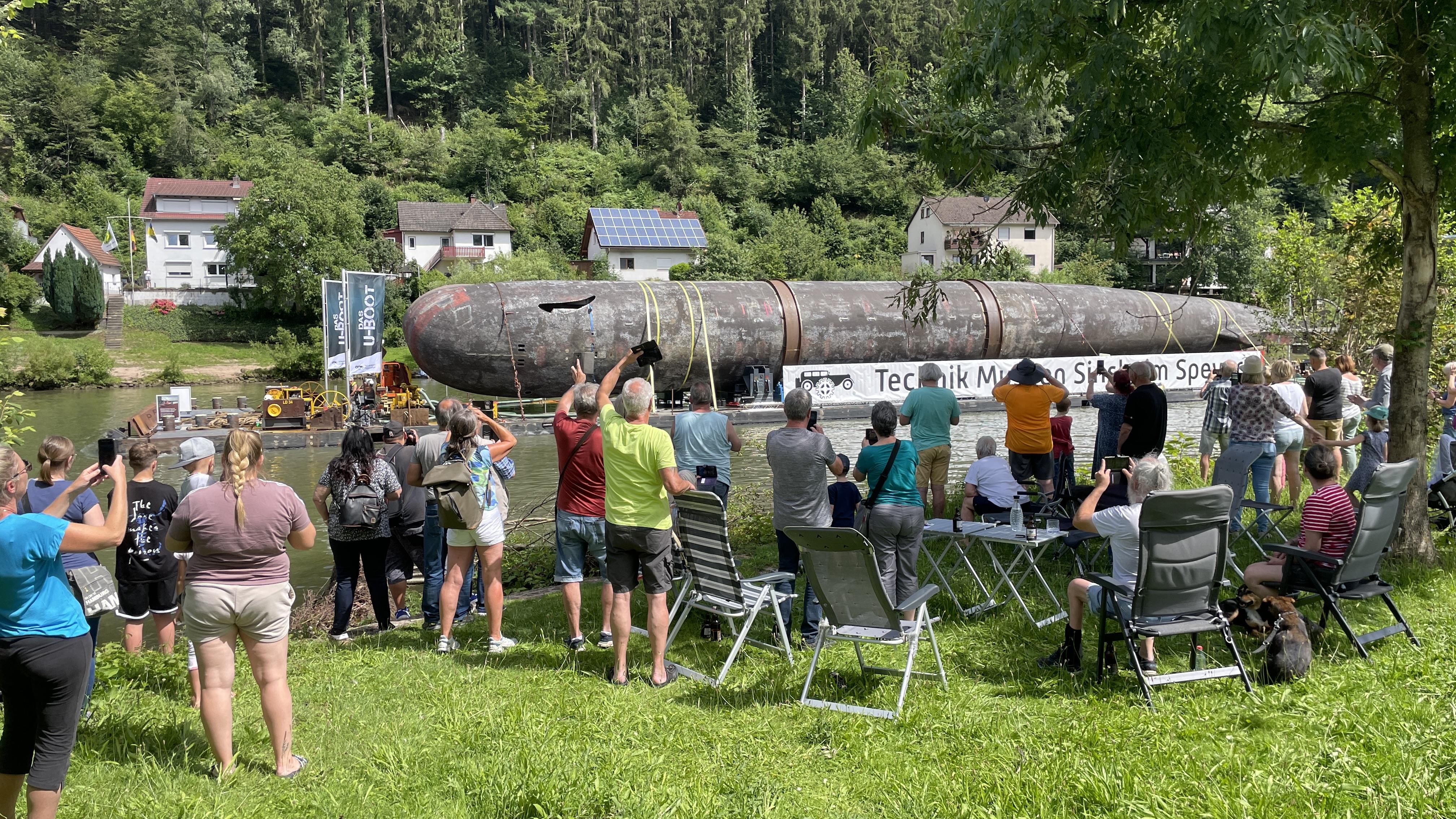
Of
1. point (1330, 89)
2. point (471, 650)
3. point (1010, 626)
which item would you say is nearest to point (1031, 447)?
point (1010, 626)

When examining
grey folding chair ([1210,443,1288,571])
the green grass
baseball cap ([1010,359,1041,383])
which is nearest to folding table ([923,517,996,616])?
the green grass

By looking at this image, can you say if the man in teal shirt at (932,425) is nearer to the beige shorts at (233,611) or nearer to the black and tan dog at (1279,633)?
the black and tan dog at (1279,633)

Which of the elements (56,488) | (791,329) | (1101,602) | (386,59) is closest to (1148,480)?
(1101,602)

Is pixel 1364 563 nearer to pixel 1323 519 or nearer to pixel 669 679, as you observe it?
pixel 1323 519

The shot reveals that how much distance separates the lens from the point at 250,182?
2302 inches

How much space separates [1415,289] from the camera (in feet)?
21.2

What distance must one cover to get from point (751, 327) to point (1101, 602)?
48.9 feet

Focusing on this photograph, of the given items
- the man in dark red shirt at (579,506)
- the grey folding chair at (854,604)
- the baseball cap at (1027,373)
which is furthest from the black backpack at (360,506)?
the baseball cap at (1027,373)

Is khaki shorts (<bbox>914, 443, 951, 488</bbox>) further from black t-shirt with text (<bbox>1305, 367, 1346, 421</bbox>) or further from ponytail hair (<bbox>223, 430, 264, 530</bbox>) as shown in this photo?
ponytail hair (<bbox>223, 430, 264, 530</bbox>)

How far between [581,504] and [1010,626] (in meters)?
2.78

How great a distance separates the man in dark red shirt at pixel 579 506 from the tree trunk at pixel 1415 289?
5.55 m

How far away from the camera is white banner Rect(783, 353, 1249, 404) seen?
19.3m

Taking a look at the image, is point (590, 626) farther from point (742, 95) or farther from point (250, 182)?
point (742, 95)

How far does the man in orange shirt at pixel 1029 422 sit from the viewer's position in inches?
326
